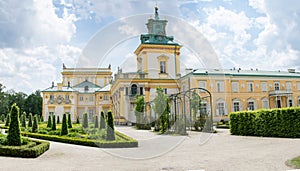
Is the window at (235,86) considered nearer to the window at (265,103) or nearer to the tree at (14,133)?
the window at (265,103)

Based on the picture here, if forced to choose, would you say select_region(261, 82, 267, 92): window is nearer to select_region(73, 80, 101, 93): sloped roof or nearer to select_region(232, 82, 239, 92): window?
select_region(232, 82, 239, 92): window

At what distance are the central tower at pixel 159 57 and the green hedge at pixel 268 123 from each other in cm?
1929

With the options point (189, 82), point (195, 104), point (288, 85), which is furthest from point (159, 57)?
point (288, 85)

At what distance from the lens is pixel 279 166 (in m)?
7.79

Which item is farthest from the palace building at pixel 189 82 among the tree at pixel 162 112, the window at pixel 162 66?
the tree at pixel 162 112

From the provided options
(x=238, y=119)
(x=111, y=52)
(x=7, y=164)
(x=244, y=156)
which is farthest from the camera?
(x=238, y=119)

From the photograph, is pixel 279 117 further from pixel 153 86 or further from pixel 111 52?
pixel 153 86

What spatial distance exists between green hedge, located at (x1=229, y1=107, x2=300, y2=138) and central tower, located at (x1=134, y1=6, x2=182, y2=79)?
63.3 feet

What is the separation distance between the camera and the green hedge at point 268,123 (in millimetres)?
15250

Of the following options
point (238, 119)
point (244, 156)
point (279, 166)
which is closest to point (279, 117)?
point (238, 119)

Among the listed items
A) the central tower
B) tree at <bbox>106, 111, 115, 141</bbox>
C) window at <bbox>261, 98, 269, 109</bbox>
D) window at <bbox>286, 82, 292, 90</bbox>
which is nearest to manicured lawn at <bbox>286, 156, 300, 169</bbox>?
tree at <bbox>106, 111, 115, 141</bbox>

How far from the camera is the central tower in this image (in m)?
38.2

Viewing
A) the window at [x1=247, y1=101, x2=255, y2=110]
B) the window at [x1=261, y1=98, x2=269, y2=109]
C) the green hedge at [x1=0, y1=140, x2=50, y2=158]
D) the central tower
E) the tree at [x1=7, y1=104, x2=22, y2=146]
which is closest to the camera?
the green hedge at [x1=0, y1=140, x2=50, y2=158]

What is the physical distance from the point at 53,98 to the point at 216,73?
89.3 feet
